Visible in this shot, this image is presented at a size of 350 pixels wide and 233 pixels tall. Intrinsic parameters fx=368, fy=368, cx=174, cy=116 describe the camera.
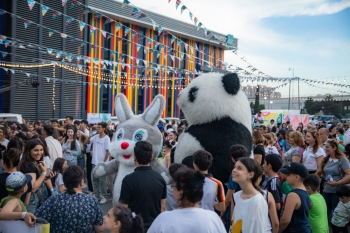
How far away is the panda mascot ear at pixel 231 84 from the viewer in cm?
661

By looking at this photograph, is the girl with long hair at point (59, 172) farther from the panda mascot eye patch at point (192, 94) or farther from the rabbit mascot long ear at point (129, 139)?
the panda mascot eye patch at point (192, 94)

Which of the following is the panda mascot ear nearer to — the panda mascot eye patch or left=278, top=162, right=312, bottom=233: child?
the panda mascot eye patch

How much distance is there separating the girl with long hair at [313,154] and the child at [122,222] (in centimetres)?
494

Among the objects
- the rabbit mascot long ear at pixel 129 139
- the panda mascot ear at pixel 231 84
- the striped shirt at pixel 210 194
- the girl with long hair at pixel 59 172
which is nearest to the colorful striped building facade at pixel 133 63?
the panda mascot ear at pixel 231 84

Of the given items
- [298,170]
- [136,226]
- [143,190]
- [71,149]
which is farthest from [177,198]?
[71,149]

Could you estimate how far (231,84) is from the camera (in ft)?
21.7

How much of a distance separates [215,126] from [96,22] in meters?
18.9

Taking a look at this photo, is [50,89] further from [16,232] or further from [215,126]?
[16,232]

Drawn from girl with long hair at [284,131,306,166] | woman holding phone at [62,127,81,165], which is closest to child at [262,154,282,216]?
girl with long hair at [284,131,306,166]

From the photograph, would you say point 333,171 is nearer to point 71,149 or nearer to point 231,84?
point 231,84

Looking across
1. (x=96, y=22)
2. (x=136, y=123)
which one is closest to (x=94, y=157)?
(x=136, y=123)

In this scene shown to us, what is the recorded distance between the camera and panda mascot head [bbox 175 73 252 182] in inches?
245

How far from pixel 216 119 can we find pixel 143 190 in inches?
114

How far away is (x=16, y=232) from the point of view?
3516 mm
